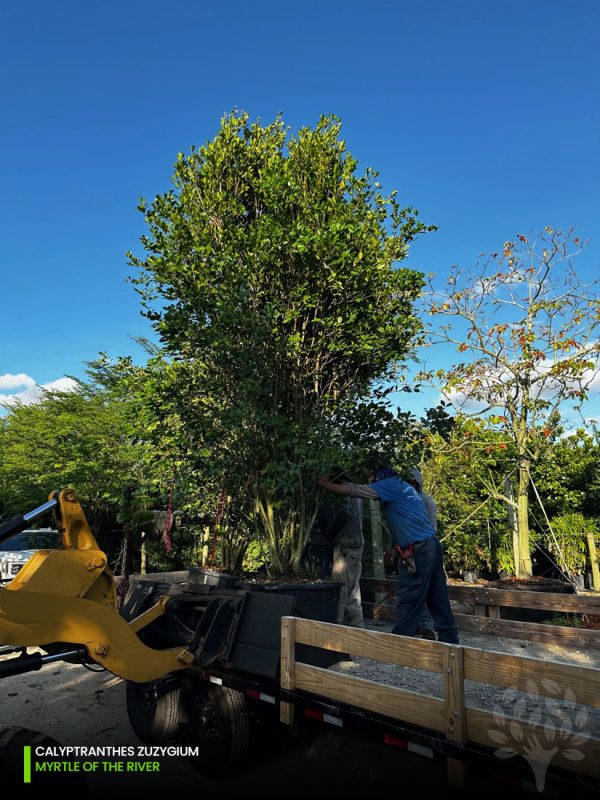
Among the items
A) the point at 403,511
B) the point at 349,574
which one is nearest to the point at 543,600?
the point at 349,574

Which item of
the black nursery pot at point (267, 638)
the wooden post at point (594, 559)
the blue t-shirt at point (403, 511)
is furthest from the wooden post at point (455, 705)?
the wooden post at point (594, 559)

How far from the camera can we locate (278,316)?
5.29 metres

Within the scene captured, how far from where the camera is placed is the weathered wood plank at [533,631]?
5.34 meters

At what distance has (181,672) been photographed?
12.3 feet

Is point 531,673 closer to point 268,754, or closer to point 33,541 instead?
point 268,754

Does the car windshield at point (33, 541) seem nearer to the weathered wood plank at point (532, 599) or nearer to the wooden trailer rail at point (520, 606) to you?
the wooden trailer rail at point (520, 606)

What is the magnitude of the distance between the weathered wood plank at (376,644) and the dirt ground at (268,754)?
0.43 meters

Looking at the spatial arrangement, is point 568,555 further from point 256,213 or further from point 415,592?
point 256,213

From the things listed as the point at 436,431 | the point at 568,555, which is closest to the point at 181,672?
the point at 436,431

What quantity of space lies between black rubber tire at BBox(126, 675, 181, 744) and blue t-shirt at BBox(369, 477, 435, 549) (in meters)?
2.21

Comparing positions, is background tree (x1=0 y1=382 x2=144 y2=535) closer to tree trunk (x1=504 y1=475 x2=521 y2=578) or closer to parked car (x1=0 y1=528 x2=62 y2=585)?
parked car (x1=0 y1=528 x2=62 y2=585)

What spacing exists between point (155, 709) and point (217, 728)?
74 centimetres

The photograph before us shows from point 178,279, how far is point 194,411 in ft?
4.54

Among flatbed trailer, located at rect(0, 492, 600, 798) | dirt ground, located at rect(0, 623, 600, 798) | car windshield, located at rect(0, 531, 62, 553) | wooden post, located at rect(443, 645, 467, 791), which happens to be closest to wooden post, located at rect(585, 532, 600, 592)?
dirt ground, located at rect(0, 623, 600, 798)
